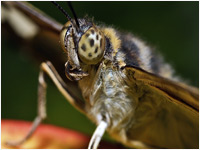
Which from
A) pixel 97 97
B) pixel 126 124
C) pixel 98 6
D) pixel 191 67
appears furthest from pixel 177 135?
pixel 98 6

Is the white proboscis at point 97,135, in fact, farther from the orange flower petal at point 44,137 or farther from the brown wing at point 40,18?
the brown wing at point 40,18

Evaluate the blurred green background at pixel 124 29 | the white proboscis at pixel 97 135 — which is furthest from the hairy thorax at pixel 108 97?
the blurred green background at pixel 124 29

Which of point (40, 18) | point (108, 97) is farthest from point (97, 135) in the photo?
point (40, 18)

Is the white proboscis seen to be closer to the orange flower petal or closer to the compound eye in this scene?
the orange flower petal

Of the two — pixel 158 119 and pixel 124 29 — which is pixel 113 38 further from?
pixel 124 29

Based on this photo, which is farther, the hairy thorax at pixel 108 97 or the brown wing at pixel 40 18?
the brown wing at pixel 40 18
